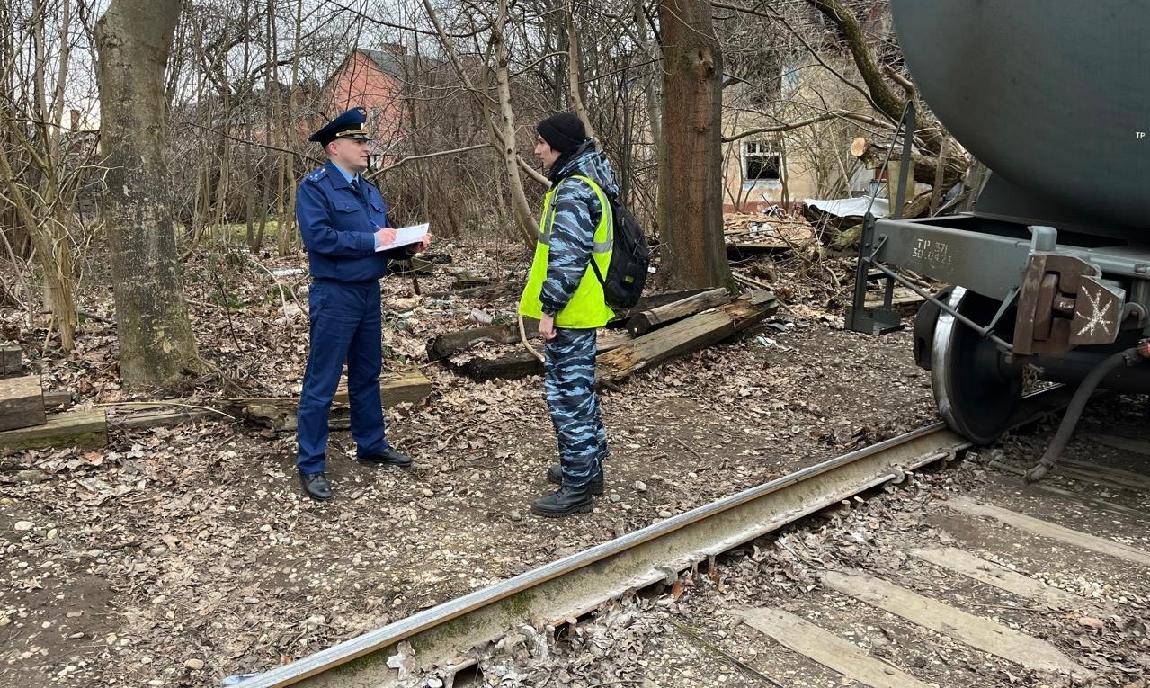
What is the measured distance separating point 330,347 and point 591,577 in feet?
6.51

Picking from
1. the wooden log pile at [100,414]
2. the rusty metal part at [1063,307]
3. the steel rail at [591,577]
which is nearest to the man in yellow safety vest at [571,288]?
the steel rail at [591,577]

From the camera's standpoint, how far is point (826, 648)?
328 centimetres

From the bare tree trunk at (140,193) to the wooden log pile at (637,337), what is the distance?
2.08m

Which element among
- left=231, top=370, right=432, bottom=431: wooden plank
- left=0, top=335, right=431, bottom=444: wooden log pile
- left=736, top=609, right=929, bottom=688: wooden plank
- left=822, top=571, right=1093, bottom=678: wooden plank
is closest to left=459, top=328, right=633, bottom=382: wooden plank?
left=0, top=335, right=431, bottom=444: wooden log pile

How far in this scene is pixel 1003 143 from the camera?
4.36 metres

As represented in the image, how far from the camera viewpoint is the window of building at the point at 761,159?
1599 cm

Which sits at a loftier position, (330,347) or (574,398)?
(330,347)

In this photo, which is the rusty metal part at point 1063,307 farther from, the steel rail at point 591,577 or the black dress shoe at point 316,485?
the black dress shoe at point 316,485

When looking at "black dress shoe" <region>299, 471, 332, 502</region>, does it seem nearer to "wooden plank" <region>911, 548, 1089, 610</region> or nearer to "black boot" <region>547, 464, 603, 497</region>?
"black boot" <region>547, 464, 603, 497</region>

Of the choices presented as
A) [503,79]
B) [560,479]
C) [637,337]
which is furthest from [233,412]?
[503,79]

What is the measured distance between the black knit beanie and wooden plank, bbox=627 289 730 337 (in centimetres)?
321

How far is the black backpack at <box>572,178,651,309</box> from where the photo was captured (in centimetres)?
438

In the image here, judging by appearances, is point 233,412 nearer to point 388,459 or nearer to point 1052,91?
point 388,459

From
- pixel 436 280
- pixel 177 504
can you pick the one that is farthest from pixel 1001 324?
pixel 436 280
